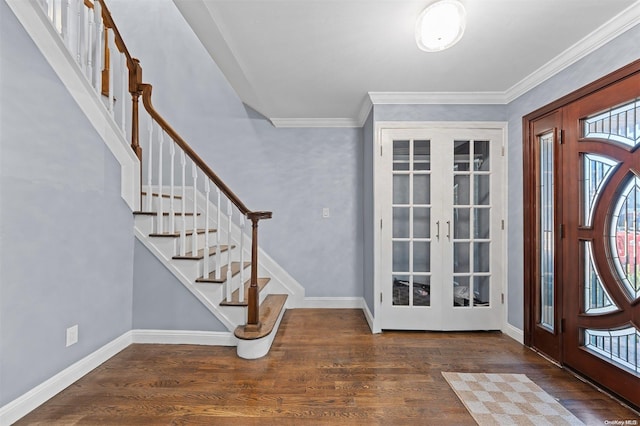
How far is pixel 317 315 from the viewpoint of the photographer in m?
3.64

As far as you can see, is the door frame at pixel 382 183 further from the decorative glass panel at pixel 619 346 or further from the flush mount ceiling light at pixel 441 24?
the flush mount ceiling light at pixel 441 24

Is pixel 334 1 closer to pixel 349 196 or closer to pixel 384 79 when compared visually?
pixel 384 79

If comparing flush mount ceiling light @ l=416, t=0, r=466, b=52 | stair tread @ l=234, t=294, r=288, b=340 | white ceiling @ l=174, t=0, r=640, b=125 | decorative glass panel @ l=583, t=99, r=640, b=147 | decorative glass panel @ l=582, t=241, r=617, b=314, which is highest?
white ceiling @ l=174, t=0, r=640, b=125

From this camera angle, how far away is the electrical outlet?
6.89 ft

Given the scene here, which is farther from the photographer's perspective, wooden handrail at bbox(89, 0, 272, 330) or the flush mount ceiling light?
wooden handrail at bbox(89, 0, 272, 330)

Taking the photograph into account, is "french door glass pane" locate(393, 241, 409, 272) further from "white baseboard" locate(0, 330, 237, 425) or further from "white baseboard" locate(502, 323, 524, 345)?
"white baseboard" locate(0, 330, 237, 425)

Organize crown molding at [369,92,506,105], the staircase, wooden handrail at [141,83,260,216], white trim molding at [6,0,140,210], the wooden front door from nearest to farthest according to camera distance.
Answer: white trim molding at [6,0,140,210], the wooden front door, the staircase, wooden handrail at [141,83,260,216], crown molding at [369,92,506,105]

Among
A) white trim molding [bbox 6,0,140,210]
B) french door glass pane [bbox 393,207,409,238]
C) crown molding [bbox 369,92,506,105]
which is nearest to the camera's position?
white trim molding [bbox 6,0,140,210]

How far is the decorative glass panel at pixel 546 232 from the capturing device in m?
2.55

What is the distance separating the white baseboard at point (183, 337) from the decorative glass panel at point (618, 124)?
10.3 feet

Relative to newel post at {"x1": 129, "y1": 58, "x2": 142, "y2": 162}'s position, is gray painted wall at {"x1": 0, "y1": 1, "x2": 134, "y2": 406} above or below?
below

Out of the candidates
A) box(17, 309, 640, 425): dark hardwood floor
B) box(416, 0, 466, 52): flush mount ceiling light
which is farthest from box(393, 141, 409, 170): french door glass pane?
box(17, 309, 640, 425): dark hardwood floor

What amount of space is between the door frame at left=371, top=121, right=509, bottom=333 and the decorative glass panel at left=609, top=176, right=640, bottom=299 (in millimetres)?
1071

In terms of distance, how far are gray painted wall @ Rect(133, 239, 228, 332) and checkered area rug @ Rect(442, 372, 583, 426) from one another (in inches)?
75.8
